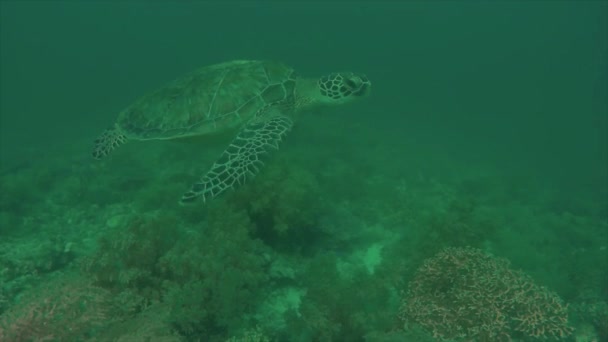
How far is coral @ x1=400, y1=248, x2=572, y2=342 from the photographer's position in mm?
2758

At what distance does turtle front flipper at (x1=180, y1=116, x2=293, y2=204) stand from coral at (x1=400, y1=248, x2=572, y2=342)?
2.40 m

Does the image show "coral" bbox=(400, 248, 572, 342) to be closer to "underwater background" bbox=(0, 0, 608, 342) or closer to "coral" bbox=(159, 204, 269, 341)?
"underwater background" bbox=(0, 0, 608, 342)

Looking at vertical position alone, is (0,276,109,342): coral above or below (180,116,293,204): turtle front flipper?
Answer: above

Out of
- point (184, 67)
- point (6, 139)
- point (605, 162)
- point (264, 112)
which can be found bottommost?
point (184, 67)

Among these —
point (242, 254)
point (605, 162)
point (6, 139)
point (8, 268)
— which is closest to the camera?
point (242, 254)

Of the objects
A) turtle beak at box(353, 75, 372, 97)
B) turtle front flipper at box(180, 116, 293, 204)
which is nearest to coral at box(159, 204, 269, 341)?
turtle front flipper at box(180, 116, 293, 204)

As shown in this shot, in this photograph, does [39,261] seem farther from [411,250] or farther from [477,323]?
[477,323]

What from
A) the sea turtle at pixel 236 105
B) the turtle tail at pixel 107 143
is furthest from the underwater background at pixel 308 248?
the turtle tail at pixel 107 143

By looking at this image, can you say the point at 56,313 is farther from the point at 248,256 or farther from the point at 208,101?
the point at 208,101

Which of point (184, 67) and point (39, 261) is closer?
point (39, 261)

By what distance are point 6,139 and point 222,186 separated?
974 inches

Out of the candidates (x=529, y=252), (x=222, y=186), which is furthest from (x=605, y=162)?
(x=222, y=186)

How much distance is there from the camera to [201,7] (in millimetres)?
88875

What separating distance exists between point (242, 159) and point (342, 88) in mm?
2789
